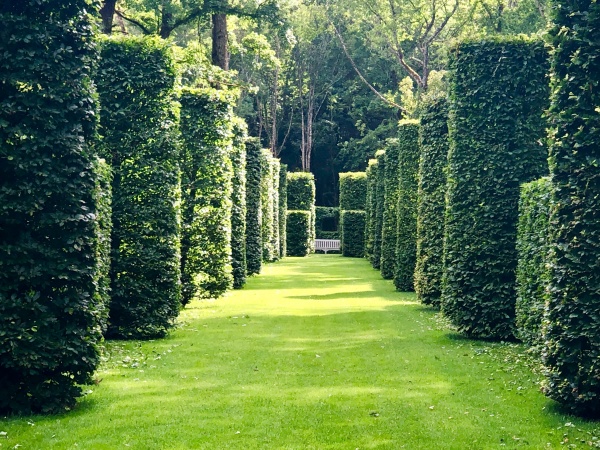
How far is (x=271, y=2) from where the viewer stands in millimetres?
25250

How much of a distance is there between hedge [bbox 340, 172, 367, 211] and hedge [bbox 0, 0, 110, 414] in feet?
127

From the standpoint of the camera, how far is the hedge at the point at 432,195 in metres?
17.6

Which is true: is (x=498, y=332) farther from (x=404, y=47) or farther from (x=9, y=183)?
(x=404, y=47)

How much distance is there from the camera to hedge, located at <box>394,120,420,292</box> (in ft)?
71.8

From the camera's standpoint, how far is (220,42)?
2520cm

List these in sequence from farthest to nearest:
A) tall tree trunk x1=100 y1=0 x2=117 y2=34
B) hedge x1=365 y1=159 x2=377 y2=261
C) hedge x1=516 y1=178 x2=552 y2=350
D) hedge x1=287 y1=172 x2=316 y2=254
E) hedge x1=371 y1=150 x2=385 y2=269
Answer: hedge x1=287 y1=172 x2=316 y2=254
hedge x1=365 y1=159 x2=377 y2=261
hedge x1=371 y1=150 x2=385 y2=269
tall tree trunk x1=100 y1=0 x2=117 y2=34
hedge x1=516 y1=178 x2=552 y2=350

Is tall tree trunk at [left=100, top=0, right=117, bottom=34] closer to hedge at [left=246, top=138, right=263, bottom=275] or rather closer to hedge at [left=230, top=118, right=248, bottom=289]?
hedge at [left=230, top=118, right=248, bottom=289]

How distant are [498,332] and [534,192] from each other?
10.7 feet

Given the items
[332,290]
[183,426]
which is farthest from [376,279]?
[183,426]

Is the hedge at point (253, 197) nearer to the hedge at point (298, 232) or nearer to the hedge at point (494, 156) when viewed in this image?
the hedge at point (494, 156)

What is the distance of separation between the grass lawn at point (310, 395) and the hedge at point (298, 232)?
27871 millimetres

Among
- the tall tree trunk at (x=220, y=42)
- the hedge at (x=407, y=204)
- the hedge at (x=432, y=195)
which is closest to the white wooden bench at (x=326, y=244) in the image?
the tall tree trunk at (x=220, y=42)

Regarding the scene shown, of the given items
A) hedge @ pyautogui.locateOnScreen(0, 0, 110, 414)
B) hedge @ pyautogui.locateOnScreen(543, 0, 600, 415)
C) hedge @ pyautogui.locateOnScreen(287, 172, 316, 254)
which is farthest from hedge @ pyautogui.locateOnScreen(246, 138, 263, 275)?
hedge @ pyautogui.locateOnScreen(287, 172, 316, 254)

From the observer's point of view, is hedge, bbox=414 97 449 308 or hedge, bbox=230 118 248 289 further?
hedge, bbox=230 118 248 289
